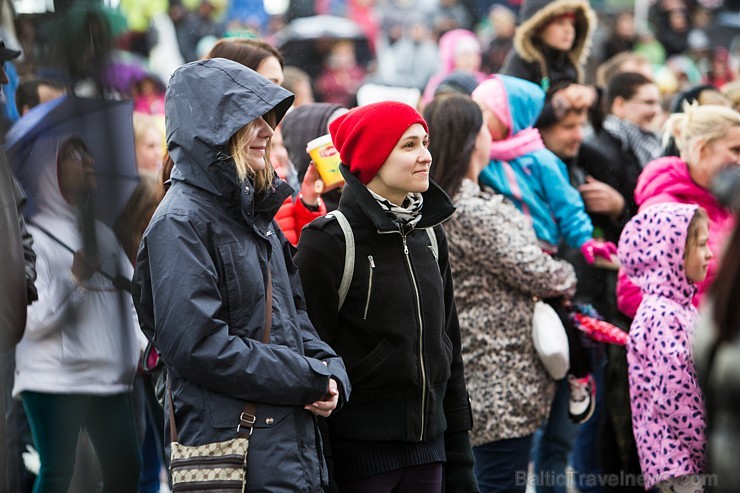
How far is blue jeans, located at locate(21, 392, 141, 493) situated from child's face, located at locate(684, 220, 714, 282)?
8.21ft

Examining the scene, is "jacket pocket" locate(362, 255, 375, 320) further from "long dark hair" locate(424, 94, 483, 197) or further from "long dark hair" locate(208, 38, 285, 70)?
"long dark hair" locate(208, 38, 285, 70)

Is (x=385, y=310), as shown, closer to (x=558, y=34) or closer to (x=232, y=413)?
(x=232, y=413)

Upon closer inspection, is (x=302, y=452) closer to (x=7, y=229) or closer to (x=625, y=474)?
(x=7, y=229)

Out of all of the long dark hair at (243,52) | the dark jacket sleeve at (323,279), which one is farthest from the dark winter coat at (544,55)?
the dark jacket sleeve at (323,279)

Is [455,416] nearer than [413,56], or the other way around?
[455,416]

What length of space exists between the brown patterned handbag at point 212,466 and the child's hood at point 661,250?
2300 mm

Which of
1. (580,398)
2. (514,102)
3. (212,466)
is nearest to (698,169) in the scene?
(514,102)

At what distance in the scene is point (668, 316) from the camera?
461cm

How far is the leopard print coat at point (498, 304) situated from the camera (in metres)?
4.69

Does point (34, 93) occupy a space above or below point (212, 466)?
above

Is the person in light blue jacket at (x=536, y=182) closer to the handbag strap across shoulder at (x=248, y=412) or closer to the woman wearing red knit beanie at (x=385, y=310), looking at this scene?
the woman wearing red knit beanie at (x=385, y=310)

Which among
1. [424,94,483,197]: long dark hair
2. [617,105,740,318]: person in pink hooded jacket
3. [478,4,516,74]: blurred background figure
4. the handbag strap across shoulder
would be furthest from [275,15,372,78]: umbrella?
the handbag strap across shoulder

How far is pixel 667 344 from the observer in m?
4.57

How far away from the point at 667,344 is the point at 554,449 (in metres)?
1.08
